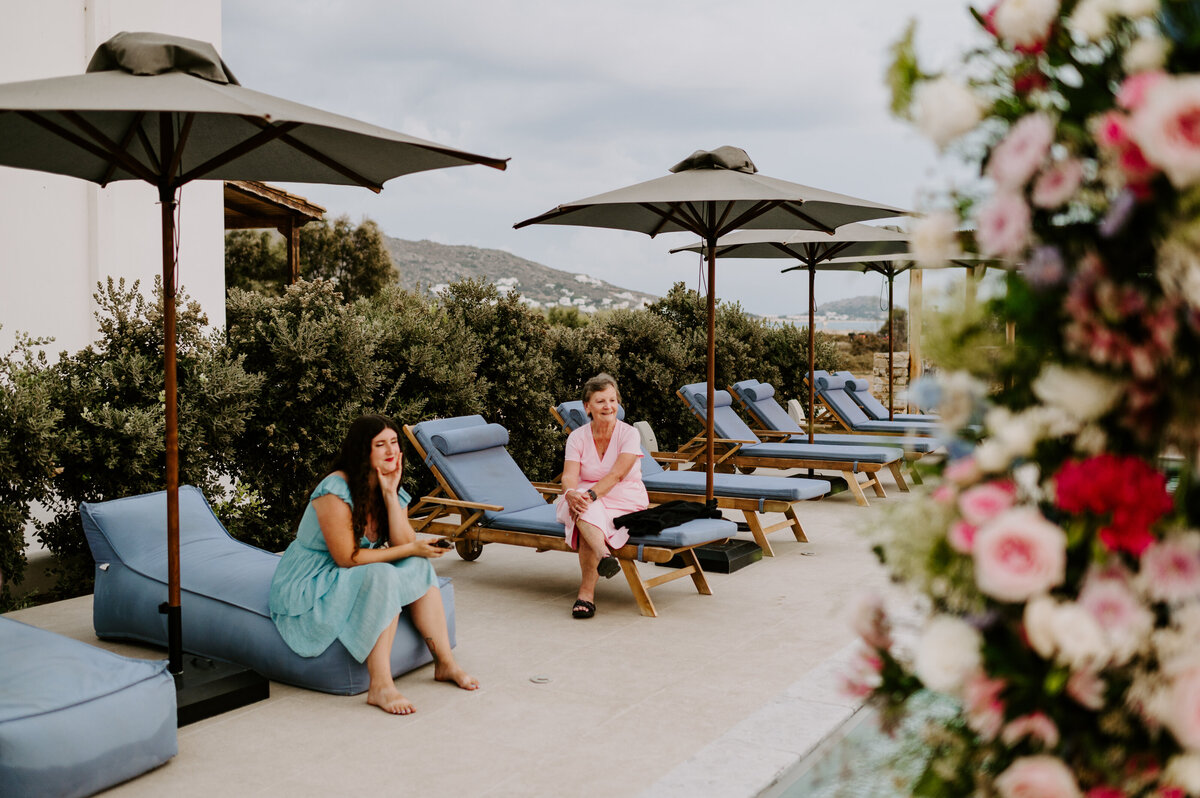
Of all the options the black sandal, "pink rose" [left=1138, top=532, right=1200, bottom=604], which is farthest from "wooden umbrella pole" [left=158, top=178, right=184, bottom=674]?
A: "pink rose" [left=1138, top=532, right=1200, bottom=604]

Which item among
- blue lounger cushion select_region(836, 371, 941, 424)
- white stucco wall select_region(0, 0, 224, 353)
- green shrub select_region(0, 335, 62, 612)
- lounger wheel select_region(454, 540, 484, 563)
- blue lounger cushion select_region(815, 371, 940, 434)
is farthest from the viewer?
blue lounger cushion select_region(836, 371, 941, 424)

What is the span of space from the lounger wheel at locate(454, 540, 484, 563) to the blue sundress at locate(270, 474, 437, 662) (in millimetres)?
2429

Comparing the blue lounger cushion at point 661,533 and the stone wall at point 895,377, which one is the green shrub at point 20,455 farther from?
the stone wall at point 895,377

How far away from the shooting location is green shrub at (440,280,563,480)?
29.4 feet

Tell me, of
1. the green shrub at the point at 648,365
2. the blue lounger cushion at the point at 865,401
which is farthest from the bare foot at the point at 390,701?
the blue lounger cushion at the point at 865,401

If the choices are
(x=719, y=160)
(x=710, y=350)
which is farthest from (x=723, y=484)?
(x=719, y=160)

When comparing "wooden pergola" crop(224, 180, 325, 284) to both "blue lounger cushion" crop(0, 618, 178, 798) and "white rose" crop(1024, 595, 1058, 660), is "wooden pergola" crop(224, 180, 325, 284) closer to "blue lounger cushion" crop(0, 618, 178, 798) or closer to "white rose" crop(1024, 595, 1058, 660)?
"blue lounger cushion" crop(0, 618, 178, 798)

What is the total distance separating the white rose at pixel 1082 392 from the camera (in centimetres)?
123

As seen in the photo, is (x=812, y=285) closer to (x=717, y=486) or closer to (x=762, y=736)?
(x=717, y=486)

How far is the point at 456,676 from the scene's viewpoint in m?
4.27

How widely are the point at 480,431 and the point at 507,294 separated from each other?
9.30ft

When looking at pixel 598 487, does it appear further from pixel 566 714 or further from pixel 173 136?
pixel 173 136

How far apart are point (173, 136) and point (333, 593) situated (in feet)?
6.32

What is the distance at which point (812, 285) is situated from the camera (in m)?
10.5
